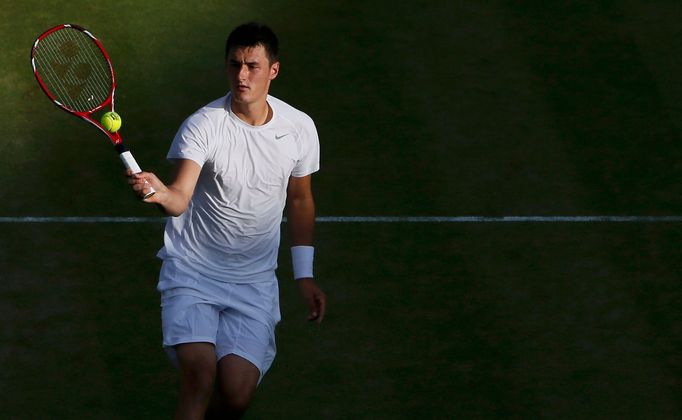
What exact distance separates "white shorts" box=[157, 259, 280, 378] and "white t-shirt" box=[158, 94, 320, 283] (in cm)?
6

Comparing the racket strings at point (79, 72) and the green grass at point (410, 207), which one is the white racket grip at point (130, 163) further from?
the green grass at point (410, 207)

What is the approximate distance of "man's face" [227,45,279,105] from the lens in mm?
6828

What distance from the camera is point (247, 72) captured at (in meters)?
6.84

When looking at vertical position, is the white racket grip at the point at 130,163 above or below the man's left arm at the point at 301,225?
above

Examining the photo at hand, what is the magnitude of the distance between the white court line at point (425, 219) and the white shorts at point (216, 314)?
2.73 metres

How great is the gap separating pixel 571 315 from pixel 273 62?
286cm

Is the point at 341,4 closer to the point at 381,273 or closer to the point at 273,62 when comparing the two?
the point at 381,273

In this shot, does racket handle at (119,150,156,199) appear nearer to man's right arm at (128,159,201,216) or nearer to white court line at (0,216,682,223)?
man's right arm at (128,159,201,216)

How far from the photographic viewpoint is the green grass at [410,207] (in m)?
8.30

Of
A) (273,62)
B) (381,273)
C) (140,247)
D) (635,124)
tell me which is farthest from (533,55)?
(273,62)

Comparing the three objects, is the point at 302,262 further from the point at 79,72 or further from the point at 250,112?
the point at 79,72

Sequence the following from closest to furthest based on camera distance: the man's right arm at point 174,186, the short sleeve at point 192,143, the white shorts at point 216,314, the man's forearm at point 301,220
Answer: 1. the man's right arm at point 174,186
2. the short sleeve at point 192,143
3. the white shorts at point 216,314
4. the man's forearm at point 301,220

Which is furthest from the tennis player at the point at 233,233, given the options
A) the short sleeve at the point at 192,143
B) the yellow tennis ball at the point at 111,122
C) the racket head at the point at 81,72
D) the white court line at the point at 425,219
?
the white court line at the point at 425,219

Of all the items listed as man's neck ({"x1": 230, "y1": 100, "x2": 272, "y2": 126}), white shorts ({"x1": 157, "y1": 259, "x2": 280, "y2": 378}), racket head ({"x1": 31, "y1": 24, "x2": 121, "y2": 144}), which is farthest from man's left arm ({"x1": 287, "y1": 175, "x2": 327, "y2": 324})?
racket head ({"x1": 31, "y1": 24, "x2": 121, "y2": 144})
